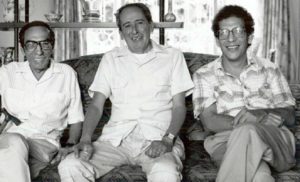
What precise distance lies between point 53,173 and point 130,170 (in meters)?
0.36

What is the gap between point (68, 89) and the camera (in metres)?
2.57

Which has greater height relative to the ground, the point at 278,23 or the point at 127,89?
the point at 278,23

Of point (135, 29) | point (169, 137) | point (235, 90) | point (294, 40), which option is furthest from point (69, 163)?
point (294, 40)

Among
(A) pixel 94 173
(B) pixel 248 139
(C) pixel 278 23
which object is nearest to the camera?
(B) pixel 248 139

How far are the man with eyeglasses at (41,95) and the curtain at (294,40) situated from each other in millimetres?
4984

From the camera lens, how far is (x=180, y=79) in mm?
2529

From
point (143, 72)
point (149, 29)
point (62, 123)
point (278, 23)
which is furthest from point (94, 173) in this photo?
point (278, 23)

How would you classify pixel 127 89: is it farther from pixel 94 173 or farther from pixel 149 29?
pixel 94 173

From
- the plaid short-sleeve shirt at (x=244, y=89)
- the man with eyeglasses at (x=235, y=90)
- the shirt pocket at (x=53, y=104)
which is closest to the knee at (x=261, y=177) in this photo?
the man with eyeglasses at (x=235, y=90)

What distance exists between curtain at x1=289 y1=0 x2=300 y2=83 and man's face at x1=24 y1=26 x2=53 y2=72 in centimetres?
507

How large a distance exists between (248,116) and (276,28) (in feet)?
15.9

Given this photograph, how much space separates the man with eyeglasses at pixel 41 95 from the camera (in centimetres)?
250

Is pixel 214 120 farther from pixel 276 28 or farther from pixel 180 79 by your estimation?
pixel 276 28

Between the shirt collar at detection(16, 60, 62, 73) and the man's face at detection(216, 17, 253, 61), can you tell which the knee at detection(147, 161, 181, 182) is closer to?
the man's face at detection(216, 17, 253, 61)
